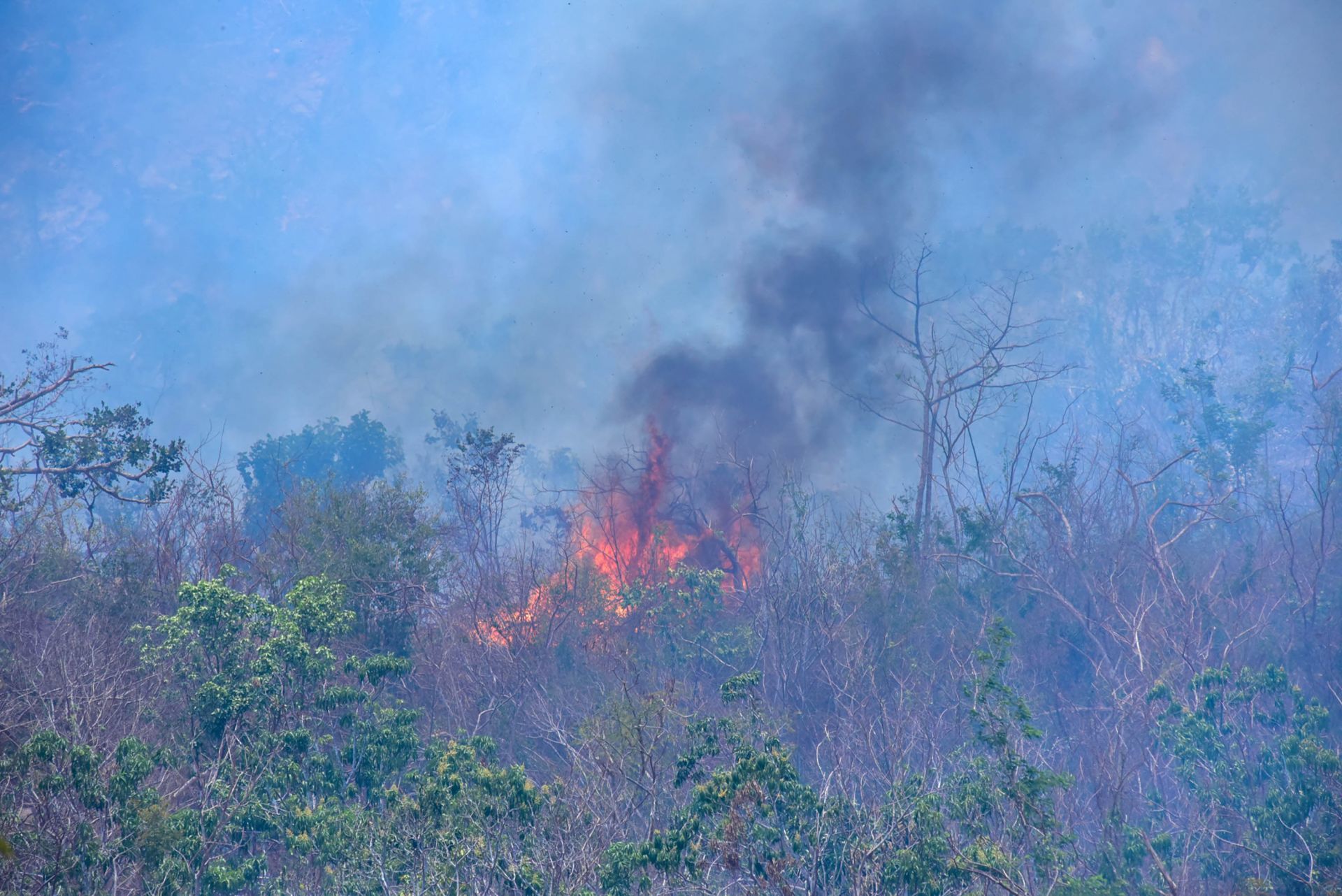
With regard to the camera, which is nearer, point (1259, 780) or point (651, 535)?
point (1259, 780)

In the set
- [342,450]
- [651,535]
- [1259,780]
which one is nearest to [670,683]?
[1259,780]

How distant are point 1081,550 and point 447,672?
14706 millimetres

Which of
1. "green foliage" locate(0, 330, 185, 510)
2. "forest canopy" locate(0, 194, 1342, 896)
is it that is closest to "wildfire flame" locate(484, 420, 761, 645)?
"forest canopy" locate(0, 194, 1342, 896)

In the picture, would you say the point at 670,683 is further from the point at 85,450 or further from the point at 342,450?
the point at 342,450

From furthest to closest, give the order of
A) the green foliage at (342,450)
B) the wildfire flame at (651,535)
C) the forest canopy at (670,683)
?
the green foliage at (342,450)
the wildfire flame at (651,535)
the forest canopy at (670,683)

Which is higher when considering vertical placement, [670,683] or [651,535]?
[651,535]

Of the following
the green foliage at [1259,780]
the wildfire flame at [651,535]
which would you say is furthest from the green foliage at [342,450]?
the green foliage at [1259,780]

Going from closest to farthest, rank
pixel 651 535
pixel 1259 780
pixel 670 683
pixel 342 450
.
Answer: pixel 1259 780, pixel 670 683, pixel 651 535, pixel 342 450

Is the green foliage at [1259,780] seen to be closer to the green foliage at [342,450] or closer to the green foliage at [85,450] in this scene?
the green foliage at [85,450]

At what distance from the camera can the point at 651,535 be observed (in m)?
26.9

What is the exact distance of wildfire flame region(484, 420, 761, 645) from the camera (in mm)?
24875

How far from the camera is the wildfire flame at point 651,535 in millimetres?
24875

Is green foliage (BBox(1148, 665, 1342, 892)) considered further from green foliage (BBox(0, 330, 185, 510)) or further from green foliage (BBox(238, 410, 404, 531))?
green foliage (BBox(238, 410, 404, 531))

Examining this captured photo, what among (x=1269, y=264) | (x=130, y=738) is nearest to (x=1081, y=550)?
(x=130, y=738)
